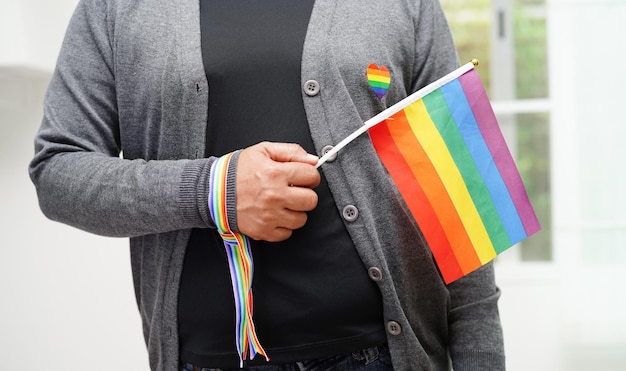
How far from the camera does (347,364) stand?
3.29ft

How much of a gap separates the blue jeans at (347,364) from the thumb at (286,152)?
0.90 feet

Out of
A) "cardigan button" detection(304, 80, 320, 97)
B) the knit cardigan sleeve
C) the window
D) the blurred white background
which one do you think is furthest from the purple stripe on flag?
the window

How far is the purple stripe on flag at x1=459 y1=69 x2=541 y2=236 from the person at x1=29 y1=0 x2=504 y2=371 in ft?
0.37

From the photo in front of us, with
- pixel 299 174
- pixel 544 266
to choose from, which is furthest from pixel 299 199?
pixel 544 266

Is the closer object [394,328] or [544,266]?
[394,328]

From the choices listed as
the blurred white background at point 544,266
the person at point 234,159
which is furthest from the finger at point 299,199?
the blurred white background at point 544,266

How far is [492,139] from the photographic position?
1.04 meters

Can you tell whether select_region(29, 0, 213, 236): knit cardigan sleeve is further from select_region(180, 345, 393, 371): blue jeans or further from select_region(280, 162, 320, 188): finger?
select_region(180, 345, 393, 371): blue jeans

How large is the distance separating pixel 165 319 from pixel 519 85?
58.2 inches

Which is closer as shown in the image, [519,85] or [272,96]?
[272,96]

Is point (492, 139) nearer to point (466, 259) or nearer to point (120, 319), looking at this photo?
point (466, 259)

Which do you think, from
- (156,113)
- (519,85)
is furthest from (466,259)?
(519,85)

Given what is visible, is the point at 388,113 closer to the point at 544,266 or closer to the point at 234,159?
the point at 234,159

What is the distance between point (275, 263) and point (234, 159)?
0.53 ft
